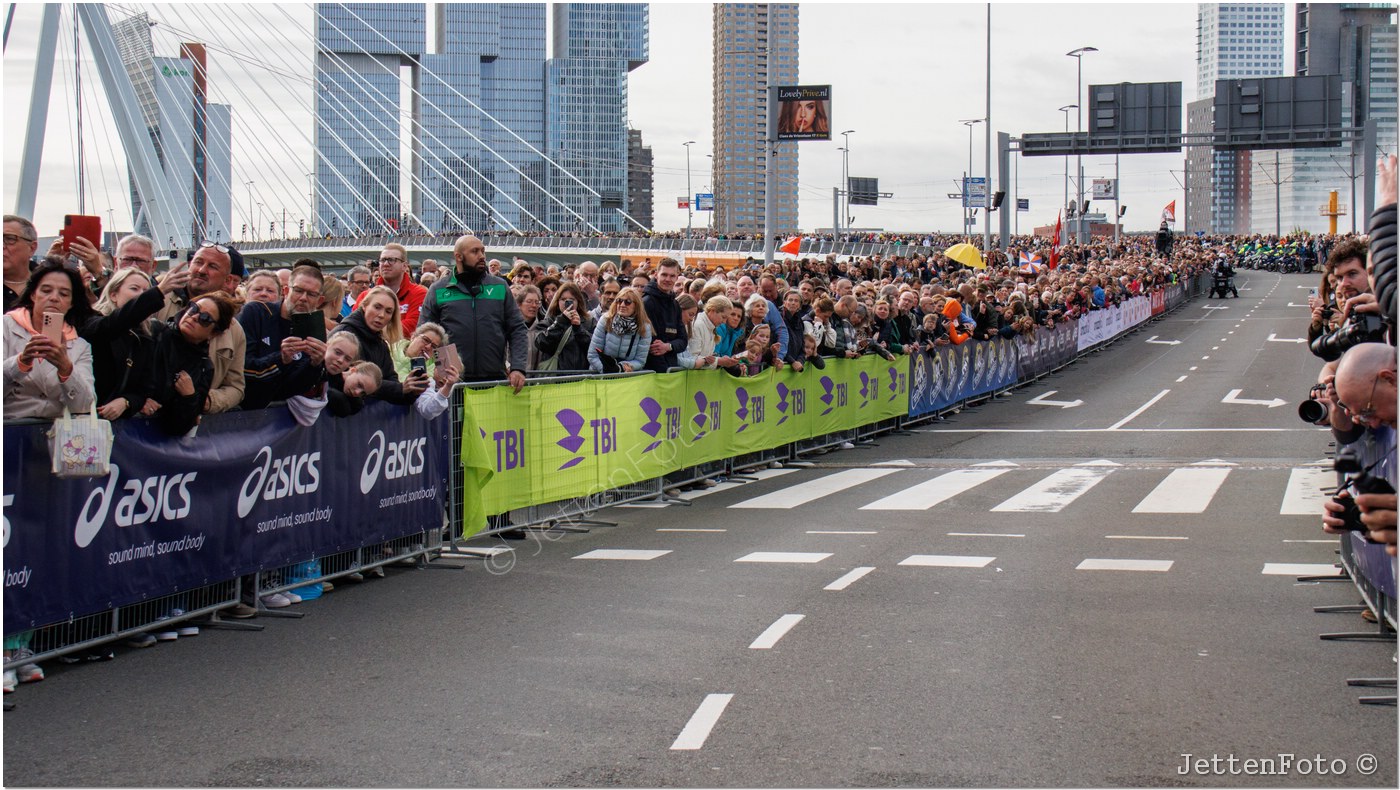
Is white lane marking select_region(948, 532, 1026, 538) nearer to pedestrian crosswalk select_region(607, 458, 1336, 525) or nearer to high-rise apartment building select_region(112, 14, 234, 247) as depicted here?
pedestrian crosswalk select_region(607, 458, 1336, 525)

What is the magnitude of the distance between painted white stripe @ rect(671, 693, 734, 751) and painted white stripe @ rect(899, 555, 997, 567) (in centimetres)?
380

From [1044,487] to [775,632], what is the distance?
7.70 meters

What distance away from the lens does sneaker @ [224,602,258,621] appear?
8.27 m

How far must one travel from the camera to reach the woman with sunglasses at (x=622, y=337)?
516 inches

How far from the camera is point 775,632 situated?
766 centimetres

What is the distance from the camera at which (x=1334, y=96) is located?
164 feet

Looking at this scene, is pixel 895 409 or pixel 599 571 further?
pixel 895 409

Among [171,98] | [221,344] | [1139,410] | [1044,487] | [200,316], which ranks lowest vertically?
[1044,487]

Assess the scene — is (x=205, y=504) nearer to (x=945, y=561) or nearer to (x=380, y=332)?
(x=380, y=332)

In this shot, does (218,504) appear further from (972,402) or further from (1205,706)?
(972,402)

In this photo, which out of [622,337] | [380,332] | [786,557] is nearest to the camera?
[380,332]

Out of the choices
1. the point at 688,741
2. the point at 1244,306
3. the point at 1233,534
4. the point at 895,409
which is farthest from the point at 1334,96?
the point at 688,741

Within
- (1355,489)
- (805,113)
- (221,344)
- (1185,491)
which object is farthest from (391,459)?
(805,113)

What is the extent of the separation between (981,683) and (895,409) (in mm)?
14694
